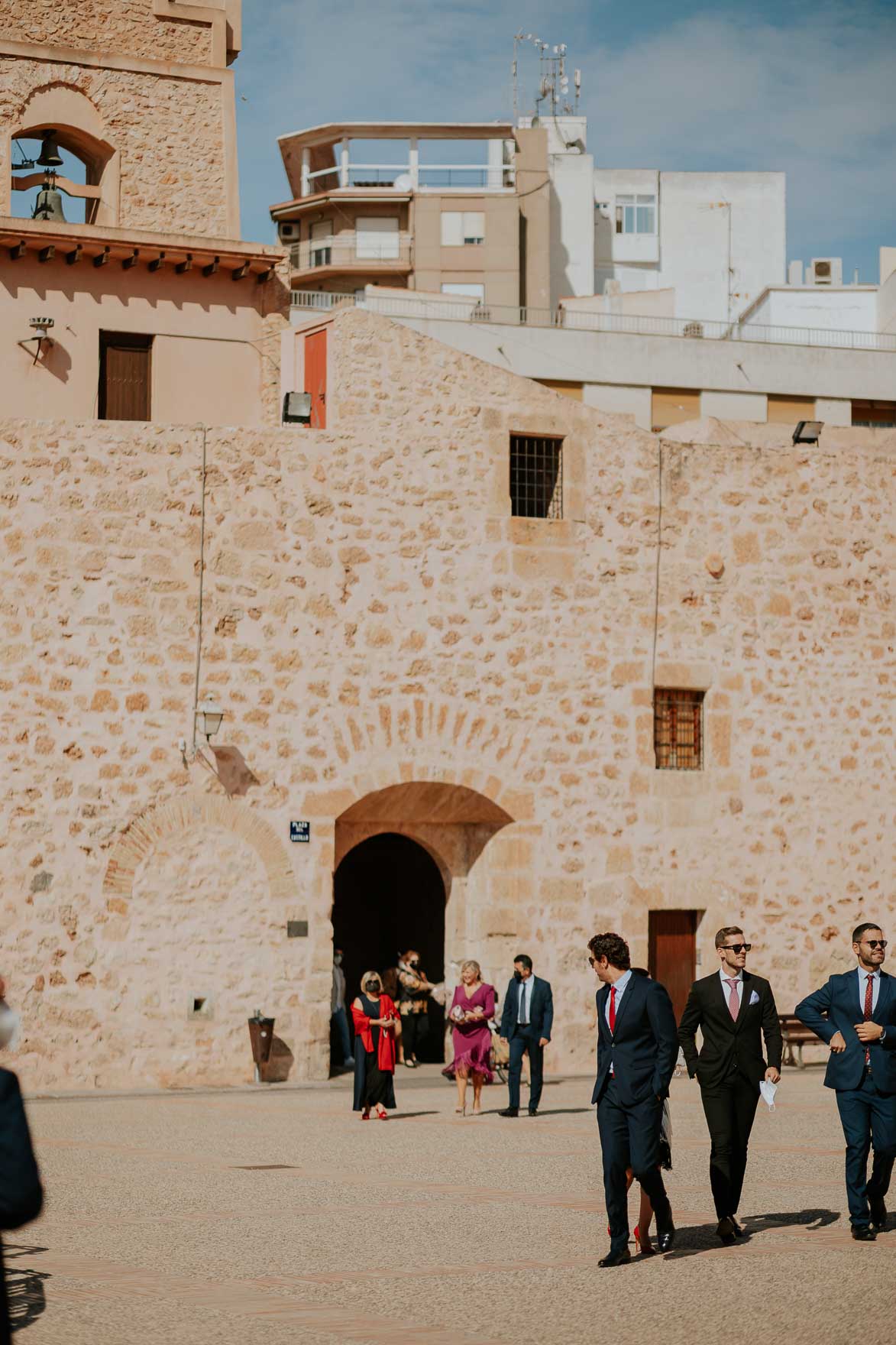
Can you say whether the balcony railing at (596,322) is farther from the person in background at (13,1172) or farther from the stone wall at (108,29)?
the person in background at (13,1172)

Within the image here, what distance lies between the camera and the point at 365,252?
4816cm

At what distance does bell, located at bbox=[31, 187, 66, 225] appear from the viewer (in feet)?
70.1

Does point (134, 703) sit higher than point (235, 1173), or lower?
higher

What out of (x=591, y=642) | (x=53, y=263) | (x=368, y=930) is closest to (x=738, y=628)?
(x=591, y=642)

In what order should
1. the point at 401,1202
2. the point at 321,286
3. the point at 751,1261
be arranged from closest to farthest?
1. the point at 751,1261
2. the point at 401,1202
3. the point at 321,286

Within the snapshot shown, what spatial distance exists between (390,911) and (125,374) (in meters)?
7.01

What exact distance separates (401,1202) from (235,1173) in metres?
1.54

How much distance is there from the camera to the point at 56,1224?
901cm

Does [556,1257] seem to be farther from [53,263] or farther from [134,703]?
[53,263]

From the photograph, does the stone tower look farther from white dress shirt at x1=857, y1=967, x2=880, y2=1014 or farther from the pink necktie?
white dress shirt at x1=857, y1=967, x2=880, y2=1014

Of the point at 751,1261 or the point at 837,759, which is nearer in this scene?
the point at 751,1261

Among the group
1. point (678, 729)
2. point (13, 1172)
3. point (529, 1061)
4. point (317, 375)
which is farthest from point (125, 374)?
point (13, 1172)

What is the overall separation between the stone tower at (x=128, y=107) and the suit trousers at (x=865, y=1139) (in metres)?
15.6

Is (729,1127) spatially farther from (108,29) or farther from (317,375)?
(108,29)
